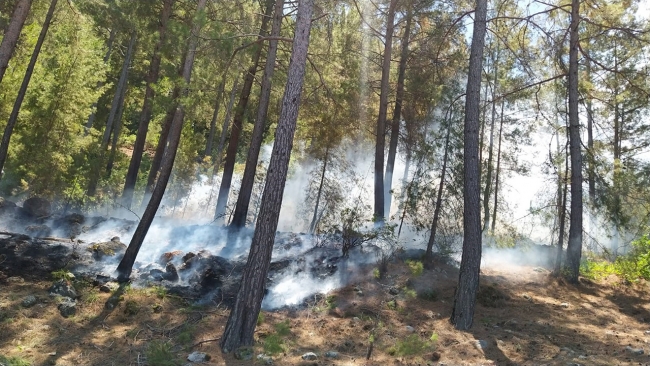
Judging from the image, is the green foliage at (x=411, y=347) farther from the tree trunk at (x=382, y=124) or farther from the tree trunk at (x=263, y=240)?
the tree trunk at (x=382, y=124)

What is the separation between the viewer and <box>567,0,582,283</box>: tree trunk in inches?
481

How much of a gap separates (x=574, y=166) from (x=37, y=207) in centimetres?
1786

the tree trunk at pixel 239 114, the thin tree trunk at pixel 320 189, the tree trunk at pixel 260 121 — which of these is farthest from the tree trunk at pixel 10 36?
the thin tree trunk at pixel 320 189

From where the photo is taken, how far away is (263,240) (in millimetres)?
7352

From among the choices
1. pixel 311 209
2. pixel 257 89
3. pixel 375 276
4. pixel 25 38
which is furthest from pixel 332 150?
pixel 25 38

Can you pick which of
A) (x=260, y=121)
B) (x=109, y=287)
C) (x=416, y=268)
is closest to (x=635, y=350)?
(x=416, y=268)

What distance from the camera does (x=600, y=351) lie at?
281 inches

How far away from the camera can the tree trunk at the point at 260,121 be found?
42.7 ft

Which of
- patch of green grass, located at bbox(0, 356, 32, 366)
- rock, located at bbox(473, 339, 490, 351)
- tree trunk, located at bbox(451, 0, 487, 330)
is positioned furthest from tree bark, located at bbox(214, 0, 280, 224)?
rock, located at bbox(473, 339, 490, 351)

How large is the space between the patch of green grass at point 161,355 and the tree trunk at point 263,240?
0.82 meters

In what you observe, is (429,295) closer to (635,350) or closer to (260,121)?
(635,350)

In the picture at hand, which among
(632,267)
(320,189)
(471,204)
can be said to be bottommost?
(632,267)

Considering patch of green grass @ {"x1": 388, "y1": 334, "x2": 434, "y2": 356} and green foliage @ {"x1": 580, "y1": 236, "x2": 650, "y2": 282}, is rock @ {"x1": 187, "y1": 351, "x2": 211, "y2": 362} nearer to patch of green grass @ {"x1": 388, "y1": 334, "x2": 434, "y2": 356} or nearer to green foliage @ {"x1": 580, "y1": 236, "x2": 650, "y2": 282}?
patch of green grass @ {"x1": 388, "y1": 334, "x2": 434, "y2": 356}

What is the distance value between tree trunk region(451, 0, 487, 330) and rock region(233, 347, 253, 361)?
399 cm
